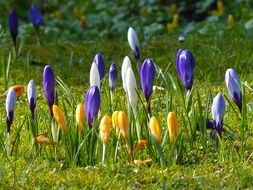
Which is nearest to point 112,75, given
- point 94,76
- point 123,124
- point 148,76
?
point 94,76

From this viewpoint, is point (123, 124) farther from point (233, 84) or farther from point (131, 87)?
point (233, 84)

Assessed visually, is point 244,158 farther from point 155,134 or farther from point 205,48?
point 205,48

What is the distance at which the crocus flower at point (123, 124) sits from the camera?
11.2 ft

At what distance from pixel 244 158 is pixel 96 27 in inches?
202

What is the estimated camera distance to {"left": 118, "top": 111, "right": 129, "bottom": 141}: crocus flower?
342 centimetres

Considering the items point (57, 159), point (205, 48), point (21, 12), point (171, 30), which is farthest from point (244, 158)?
point (21, 12)

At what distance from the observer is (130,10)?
9523 mm

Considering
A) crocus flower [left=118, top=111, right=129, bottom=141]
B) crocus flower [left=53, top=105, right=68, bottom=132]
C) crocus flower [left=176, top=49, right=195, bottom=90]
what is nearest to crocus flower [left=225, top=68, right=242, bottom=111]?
crocus flower [left=176, top=49, right=195, bottom=90]

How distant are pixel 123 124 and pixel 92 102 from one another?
178 millimetres

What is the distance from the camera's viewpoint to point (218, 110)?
3535 mm

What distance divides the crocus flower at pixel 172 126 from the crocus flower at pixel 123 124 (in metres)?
0.17

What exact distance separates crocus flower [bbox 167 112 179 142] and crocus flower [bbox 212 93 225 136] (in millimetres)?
185

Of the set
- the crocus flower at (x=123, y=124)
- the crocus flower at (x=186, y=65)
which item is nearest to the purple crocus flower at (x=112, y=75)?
the crocus flower at (x=186, y=65)

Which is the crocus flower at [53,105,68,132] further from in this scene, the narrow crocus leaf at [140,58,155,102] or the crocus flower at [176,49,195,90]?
the crocus flower at [176,49,195,90]
